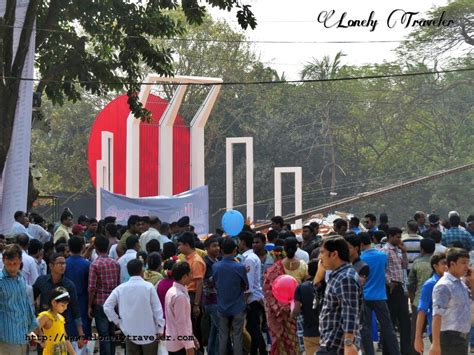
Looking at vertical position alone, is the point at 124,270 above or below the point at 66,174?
below

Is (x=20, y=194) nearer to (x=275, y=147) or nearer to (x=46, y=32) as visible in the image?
(x=46, y=32)

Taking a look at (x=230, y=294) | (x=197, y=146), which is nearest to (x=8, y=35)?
(x=230, y=294)

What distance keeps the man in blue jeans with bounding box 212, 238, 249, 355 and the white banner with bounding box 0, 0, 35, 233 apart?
692cm

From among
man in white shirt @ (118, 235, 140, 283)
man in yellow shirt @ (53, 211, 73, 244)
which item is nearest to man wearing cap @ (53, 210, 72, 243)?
man in yellow shirt @ (53, 211, 73, 244)

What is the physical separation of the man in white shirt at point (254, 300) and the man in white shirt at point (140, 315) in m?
2.48

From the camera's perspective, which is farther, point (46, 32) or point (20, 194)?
point (46, 32)

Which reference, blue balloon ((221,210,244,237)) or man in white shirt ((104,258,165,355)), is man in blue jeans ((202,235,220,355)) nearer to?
man in white shirt ((104,258,165,355))

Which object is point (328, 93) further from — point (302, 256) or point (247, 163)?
point (302, 256)

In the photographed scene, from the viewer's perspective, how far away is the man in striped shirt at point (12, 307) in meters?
10.3

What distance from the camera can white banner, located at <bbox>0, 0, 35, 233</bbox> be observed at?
62.6ft

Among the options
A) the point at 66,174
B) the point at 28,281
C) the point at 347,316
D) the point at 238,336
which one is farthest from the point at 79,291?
the point at 66,174

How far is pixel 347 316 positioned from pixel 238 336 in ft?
15.2

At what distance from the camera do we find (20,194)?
19281 mm

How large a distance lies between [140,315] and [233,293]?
75.1 inches
